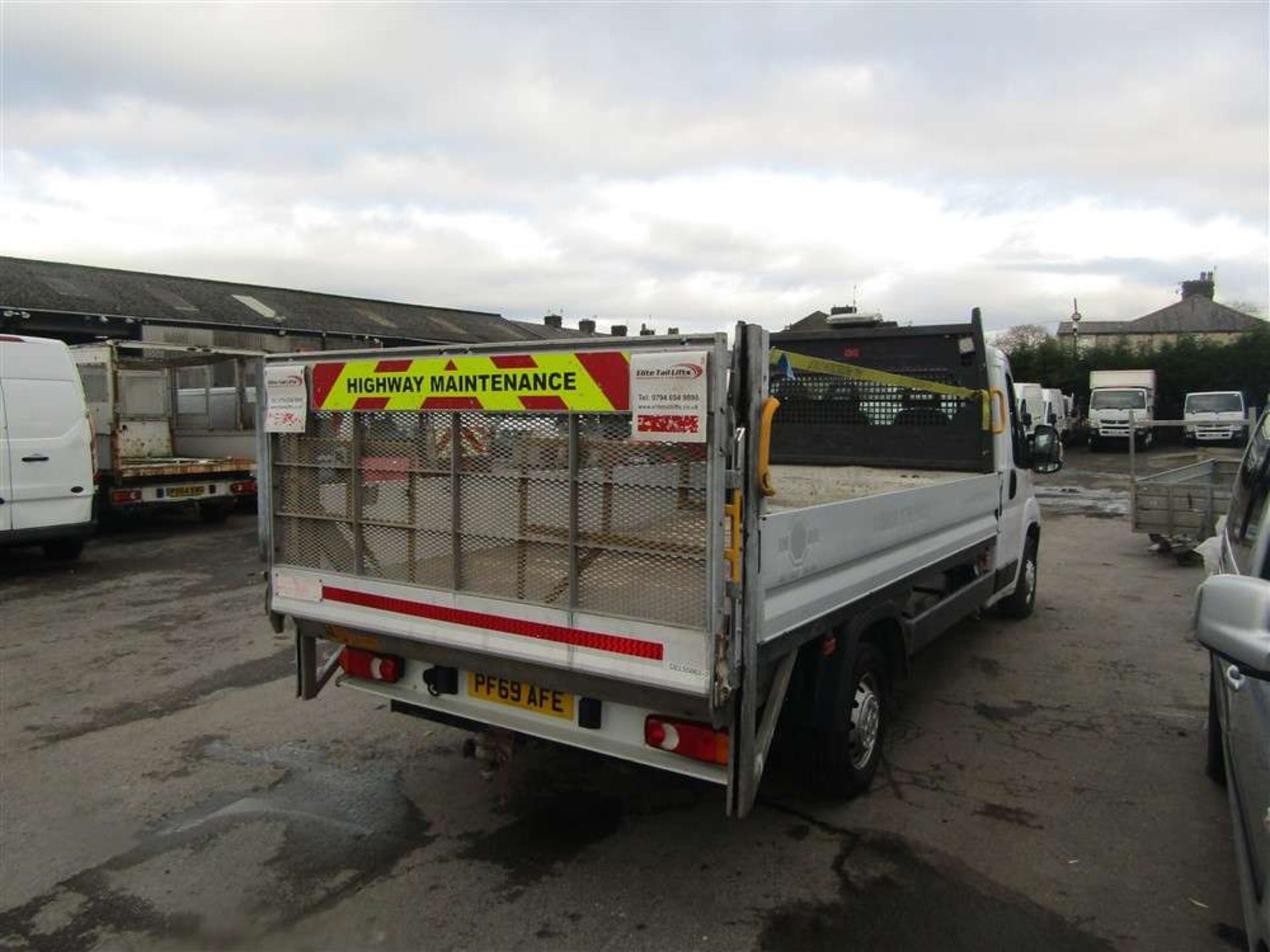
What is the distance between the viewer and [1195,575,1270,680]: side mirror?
6.86 feet

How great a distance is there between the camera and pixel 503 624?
11.0 feet

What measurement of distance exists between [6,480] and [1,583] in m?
1.32

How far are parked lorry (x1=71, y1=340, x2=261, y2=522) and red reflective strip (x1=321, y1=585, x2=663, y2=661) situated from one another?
392 inches

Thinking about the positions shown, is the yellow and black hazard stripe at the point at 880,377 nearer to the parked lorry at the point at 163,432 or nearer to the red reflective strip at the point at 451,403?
the red reflective strip at the point at 451,403

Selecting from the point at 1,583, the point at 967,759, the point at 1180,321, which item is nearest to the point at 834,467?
the point at 967,759

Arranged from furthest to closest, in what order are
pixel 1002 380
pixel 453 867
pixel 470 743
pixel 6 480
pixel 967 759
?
1. pixel 6 480
2. pixel 1002 380
3. pixel 967 759
4. pixel 470 743
5. pixel 453 867

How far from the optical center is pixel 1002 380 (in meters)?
6.67

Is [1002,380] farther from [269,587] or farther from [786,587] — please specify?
[269,587]

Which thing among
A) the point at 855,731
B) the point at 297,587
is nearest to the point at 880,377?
the point at 855,731

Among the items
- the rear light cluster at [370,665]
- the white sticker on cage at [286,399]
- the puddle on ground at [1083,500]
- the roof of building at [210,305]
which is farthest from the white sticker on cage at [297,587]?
the roof of building at [210,305]

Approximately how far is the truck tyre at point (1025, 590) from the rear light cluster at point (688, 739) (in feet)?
17.3

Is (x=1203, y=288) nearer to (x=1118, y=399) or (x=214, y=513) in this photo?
(x=1118, y=399)

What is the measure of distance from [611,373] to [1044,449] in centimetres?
546

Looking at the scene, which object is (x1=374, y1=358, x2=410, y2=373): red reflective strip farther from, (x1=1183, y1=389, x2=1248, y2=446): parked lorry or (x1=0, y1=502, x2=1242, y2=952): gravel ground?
(x1=1183, y1=389, x2=1248, y2=446): parked lorry
